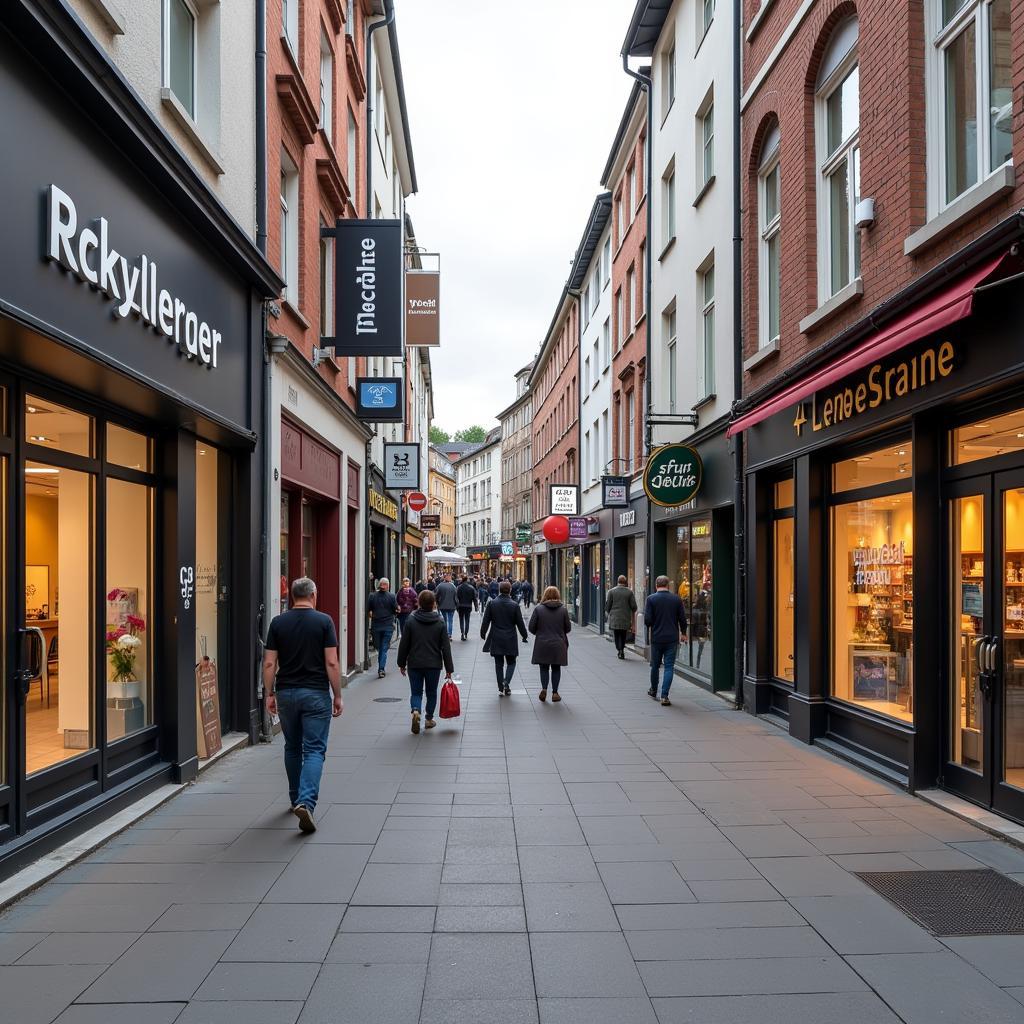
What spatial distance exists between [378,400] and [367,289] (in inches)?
122

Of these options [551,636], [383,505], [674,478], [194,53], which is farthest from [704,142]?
[383,505]

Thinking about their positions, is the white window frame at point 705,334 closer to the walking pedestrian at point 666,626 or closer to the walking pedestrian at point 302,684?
the walking pedestrian at point 666,626

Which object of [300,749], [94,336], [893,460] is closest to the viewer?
[94,336]

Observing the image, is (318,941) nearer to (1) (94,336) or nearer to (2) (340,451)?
(1) (94,336)

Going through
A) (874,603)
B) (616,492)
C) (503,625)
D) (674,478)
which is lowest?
(503,625)

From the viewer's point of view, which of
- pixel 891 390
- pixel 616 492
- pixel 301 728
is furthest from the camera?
pixel 616 492

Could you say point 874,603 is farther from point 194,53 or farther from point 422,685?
point 194,53

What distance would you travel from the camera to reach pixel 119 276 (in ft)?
21.1

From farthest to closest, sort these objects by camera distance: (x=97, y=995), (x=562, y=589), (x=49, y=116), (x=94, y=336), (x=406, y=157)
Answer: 1. (x=562, y=589)
2. (x=406, y=157)
3. (x=94, y=336)
4. (x=49, y=116)
5. (x=97, y=995)

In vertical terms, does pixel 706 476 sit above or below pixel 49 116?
below

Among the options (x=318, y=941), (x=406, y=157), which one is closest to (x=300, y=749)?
(x=318, y=941)

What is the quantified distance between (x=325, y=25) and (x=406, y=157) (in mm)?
11968

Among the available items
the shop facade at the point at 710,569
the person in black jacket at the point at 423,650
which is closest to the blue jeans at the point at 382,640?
the shop facade at the point at 710,569

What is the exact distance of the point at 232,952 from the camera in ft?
14.9
